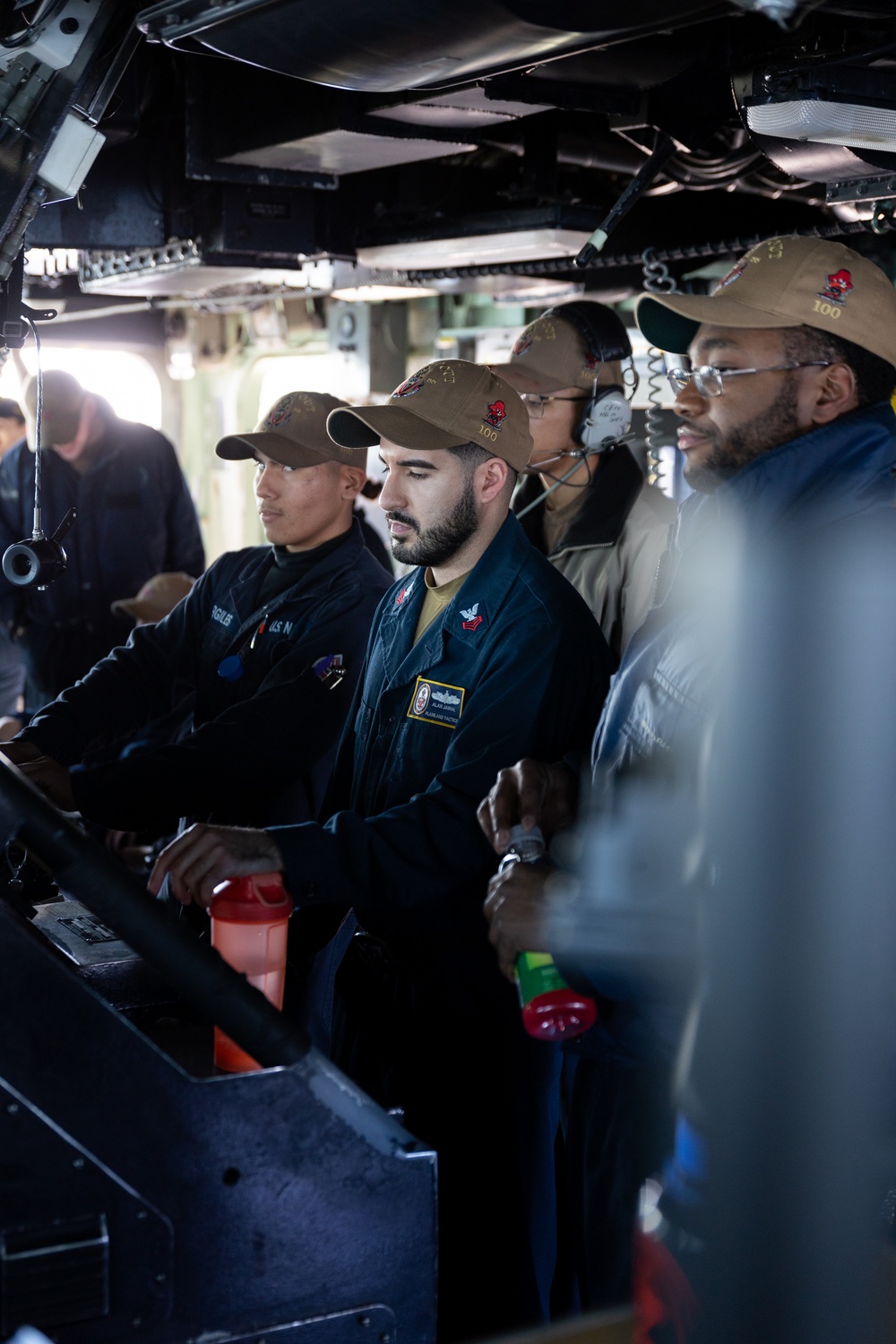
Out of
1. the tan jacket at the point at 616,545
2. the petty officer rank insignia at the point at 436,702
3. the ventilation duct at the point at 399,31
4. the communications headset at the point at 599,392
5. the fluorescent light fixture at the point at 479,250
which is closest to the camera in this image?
the ventilation duct at the point at 399,31

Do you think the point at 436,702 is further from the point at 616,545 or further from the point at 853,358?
the point at 616,545

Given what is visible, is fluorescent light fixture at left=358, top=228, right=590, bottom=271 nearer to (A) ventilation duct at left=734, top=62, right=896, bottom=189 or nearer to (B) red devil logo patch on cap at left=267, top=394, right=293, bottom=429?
(B) red devil logo patch on cap at left=267, top=394, right=293, bottom=429

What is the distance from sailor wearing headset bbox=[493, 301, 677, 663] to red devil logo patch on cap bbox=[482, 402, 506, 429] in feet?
2.34

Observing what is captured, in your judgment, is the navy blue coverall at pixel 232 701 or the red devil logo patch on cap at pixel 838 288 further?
the navy blue coverall at pixel 232 701

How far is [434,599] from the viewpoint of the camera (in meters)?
2.48

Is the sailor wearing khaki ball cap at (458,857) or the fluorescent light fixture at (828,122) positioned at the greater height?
the fluorescent light fixture at (828,122)

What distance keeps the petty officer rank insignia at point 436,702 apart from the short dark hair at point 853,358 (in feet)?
2.48

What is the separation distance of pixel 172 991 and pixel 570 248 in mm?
2809

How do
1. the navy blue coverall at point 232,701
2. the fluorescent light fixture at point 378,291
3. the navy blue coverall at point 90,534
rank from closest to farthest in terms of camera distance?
the navy blue coverall at point 232,701 < the navy blue coverall at point 90,534 < the fluorescent light fixture at point 378,291

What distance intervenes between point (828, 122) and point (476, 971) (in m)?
1.64

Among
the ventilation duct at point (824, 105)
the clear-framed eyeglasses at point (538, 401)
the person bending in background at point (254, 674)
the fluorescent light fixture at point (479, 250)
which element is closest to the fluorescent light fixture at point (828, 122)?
the ventilation duct at point (824, 105)

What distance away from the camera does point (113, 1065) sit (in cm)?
123

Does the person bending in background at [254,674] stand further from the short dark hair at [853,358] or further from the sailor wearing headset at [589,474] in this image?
the short dark hair at [853,358]

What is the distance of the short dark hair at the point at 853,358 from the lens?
6.22ft
